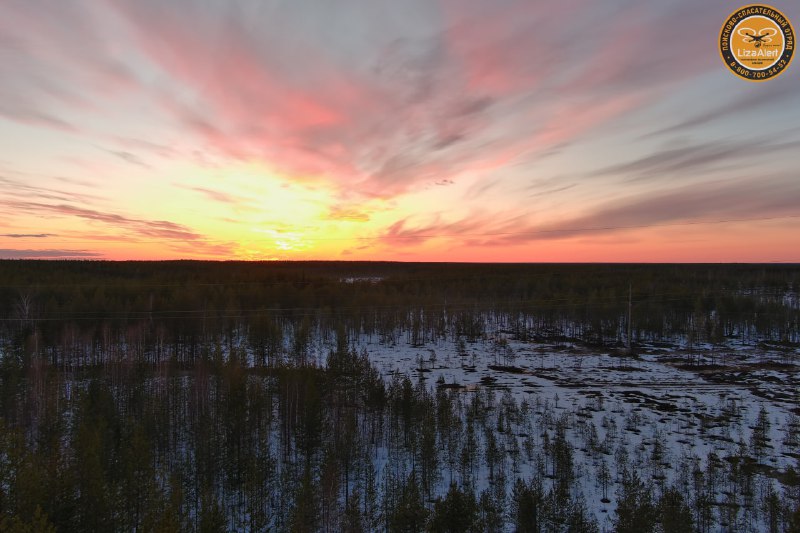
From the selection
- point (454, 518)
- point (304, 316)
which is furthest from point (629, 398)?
point (304, 316)

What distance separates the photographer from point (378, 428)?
6056 centimetres

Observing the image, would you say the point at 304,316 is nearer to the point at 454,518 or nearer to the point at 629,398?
the point at 629,398

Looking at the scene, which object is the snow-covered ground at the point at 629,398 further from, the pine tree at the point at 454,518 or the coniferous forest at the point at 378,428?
the pine tree at the point at 454,518

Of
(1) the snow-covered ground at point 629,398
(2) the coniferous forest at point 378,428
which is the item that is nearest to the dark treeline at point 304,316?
(2) the coniferous forest at point 378,428

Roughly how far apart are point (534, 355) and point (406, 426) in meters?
61.3

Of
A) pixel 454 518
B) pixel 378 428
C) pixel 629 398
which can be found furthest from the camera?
pixel 629 398

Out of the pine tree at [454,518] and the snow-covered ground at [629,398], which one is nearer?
the pine tree at [454,518]

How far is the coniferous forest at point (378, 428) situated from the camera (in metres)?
35.3

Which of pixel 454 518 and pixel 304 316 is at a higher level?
pixel 304 316

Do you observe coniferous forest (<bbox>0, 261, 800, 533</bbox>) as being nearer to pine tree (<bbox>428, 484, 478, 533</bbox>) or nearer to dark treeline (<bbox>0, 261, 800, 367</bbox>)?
pine tree (<bbox>428, 484, 478, 533</bbox>)

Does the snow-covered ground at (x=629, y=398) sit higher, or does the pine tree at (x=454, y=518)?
the pine tree at (x=454, y=518)

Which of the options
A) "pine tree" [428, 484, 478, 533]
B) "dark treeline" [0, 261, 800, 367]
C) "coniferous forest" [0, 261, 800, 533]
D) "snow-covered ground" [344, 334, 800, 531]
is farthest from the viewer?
"dark treeline" [0, 261, 800, 367]

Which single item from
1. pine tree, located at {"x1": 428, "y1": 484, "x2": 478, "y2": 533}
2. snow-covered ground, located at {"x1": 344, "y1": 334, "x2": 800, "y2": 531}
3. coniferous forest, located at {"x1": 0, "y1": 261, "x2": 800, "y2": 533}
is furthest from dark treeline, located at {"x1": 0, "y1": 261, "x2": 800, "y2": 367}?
pine tree, located at {"x1": 428, "y1": 484, "x2": 478, "y2": 533}

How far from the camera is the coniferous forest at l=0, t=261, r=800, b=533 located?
35.3 meters
